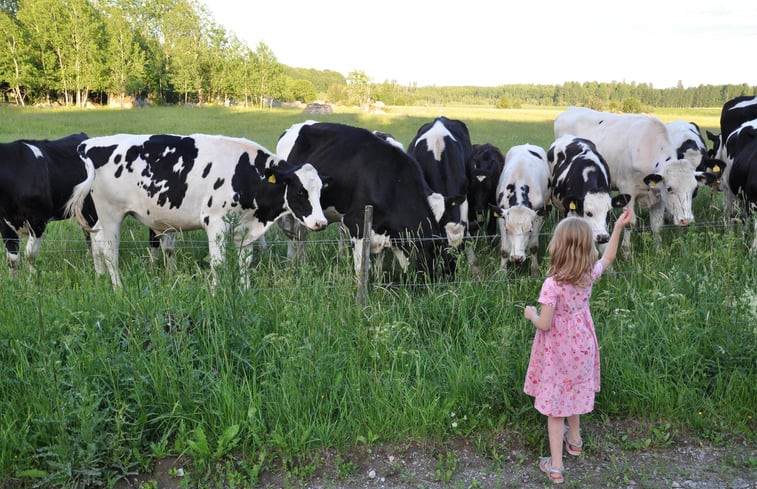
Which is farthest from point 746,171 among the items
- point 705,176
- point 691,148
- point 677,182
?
point 691,148

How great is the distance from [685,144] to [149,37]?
75197mm

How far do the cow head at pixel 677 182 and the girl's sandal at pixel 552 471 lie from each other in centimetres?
581

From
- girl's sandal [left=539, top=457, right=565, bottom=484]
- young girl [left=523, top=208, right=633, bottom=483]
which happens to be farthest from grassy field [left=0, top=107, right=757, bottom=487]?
young girl [left=523, top=208, right=633, bottom=483]

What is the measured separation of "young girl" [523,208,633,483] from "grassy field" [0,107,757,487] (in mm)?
394

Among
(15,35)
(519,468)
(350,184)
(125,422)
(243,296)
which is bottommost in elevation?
(519,468)

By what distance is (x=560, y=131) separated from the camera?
13102 mm

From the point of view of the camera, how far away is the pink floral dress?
3.95m

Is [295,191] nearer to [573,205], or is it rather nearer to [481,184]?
[481,184]

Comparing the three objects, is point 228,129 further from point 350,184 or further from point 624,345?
point 624,345

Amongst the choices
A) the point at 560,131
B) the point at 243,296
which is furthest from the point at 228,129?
the point at 243,296

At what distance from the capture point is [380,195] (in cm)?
784

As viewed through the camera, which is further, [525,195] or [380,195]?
[525,195]

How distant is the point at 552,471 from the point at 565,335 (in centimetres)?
85

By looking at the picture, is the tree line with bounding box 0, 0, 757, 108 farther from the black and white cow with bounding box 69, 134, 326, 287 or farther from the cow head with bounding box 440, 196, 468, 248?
the cow head with bounding box 440, 196, 468, 248
